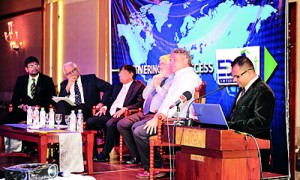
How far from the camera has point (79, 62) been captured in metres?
9.05

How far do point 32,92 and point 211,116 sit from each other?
401cm

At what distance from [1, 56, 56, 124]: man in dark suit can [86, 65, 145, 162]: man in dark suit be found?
0.96 m

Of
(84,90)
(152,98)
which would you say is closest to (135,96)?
(152,98)

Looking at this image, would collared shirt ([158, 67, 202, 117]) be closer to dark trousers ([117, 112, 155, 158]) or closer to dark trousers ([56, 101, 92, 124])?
dark trousers ([117, 112, 155, 158])

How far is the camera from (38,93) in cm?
746

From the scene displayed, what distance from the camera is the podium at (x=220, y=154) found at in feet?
13.2

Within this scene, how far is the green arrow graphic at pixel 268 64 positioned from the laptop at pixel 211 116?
1521 millimetres

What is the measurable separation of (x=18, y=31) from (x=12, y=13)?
1.76ft

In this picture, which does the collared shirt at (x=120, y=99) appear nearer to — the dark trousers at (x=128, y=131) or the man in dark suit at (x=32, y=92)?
the dark trousers at (x=128, y=131)

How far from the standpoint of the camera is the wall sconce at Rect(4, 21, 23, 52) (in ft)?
35.3

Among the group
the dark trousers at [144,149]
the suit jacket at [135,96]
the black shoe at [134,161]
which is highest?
the suit jacket at [135,96]

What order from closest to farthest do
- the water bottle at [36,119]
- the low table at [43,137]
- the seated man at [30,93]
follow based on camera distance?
1. the low table at [43,137]
2. the water bottle at [36,119]
3. the seated man at [30,93]

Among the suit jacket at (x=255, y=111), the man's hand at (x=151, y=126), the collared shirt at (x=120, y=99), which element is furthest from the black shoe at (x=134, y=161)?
the suit jacket at (x=255, y=111)

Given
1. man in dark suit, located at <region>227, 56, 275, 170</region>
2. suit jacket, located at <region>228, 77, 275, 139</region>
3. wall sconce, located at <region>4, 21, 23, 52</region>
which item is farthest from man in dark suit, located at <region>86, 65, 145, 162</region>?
wall sconce, located at <region>4, 21, 23, 52</region>
